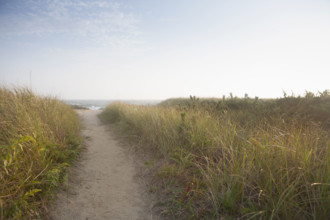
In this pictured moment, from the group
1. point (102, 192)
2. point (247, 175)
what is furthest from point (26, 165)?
point (247, 175)

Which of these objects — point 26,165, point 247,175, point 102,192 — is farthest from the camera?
point 102,192

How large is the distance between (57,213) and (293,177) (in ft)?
10.00

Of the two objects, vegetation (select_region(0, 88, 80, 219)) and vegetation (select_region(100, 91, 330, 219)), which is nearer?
vegetation (select_region(100, 91, 330, 219))

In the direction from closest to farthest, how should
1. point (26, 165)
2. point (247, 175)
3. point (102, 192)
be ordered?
point (247, 175) → point (26, 165) → point (102, 192)

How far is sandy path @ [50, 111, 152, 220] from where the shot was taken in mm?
2404

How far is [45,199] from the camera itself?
235cm

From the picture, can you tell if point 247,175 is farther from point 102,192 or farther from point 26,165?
point 26,165

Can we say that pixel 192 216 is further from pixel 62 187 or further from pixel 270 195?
pixel 62 187

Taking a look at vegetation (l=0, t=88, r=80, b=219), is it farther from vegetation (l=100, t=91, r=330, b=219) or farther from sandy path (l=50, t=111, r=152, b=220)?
vegetation (l=100, t=91, r=330, b=219)

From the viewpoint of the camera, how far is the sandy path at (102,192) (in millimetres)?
2404

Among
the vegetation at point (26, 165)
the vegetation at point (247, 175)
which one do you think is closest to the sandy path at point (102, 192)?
the vegetation at point (26, 165)

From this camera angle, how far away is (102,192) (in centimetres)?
295

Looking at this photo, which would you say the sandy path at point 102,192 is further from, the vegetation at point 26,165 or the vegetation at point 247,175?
the vegetation at point 247,175

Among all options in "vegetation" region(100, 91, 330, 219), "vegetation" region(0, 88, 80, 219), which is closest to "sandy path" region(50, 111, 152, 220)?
"vegetation" region(0, 88, 80, 219)
